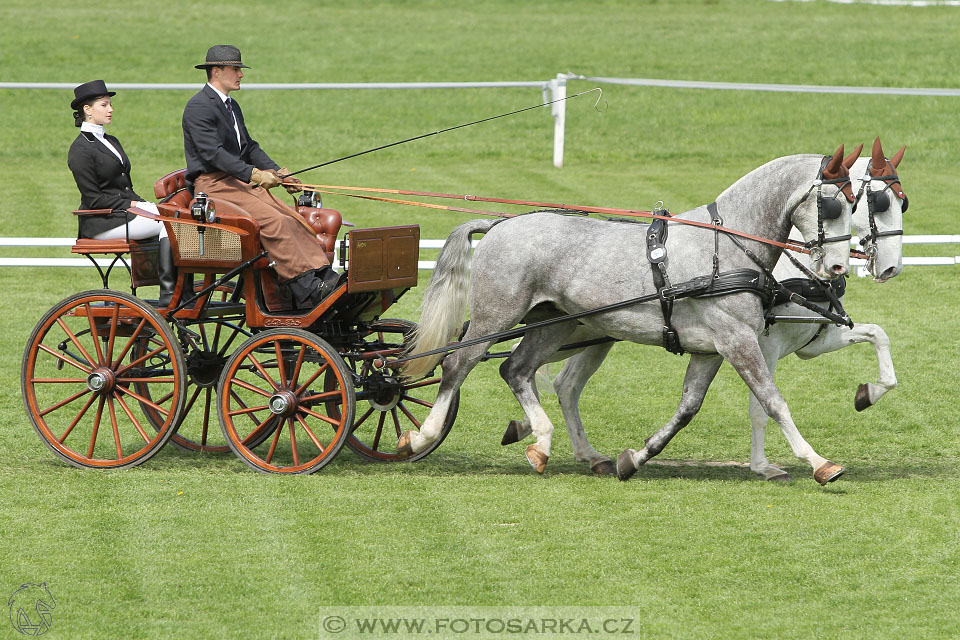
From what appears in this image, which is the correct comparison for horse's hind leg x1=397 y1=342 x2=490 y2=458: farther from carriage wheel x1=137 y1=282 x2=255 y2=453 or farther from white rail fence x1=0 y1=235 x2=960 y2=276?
white rail fence x1=0 y1=235 x2=960 y2=276

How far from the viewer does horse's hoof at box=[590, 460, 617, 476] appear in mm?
7238

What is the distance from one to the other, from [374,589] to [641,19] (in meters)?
27.5

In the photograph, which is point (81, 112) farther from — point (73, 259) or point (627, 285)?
point (73, 259)

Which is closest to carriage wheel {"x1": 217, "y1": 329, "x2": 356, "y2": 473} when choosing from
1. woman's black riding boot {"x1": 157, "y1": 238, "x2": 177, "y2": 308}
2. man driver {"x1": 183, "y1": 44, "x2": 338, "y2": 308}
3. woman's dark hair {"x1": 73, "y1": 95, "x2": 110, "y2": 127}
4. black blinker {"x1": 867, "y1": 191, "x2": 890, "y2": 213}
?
man driver {"x1": 183, "y1": 44, "x2": 338, "y2": 308}

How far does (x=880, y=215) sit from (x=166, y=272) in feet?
12.5

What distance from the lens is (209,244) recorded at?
6957 millimetres

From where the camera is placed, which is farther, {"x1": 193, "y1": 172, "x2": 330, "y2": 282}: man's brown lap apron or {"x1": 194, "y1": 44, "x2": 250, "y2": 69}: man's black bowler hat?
{"x1": 194, "y1": 44, "x2": 250, "y2": 69}: man's black bowler hat

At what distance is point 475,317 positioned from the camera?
7.04m

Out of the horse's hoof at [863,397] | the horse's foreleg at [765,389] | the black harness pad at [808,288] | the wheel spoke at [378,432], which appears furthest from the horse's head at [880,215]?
the wheel spoke at [378,432]

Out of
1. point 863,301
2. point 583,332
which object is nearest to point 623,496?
point 583,332

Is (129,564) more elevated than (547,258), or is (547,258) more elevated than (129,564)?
(547,258)

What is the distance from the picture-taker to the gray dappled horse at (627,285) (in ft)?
21.4

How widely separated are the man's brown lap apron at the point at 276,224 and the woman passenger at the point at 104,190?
0.36 metres

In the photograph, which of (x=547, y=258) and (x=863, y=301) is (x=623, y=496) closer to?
(x=547, y=258)
